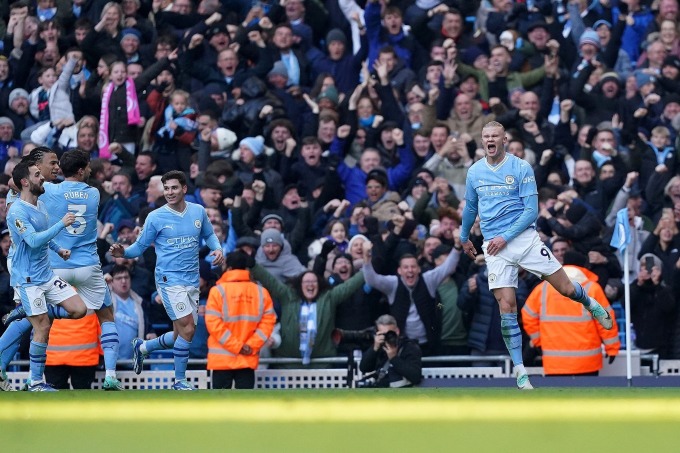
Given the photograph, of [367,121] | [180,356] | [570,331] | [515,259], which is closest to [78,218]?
[180,356]

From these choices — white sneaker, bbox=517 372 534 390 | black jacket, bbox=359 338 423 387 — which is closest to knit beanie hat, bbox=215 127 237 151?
black jacket, bbox=359 338 423 387

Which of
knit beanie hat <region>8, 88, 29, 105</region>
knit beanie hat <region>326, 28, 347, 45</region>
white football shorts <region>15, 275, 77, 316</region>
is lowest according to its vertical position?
white football shorts <region>15, 275, 77, 316</region>

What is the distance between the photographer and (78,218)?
1399 cm

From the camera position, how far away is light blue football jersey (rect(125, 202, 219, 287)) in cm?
1430

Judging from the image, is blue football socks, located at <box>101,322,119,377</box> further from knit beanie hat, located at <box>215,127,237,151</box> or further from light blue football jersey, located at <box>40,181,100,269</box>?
knit beanie hat, located at <box>215,127,237,151</box>

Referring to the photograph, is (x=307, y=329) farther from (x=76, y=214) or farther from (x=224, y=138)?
(x=224, y=138)

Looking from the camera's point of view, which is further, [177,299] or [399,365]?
[399,365]

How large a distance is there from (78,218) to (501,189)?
3.79m

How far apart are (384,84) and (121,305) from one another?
5.11m

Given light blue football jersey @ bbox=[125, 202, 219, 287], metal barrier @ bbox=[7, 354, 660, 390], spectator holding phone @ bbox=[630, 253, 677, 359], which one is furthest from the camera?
spectator holding phone @ bbox=[630, 253, 677, 359]

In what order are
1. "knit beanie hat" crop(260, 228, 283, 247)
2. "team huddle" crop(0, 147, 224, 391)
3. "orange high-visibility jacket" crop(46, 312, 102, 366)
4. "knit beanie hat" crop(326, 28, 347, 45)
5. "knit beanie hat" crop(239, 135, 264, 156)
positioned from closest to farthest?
"team huddle" crop(0, 147, 224, 391), "orange high-visibility jacket" crop(46, 312, 102, 366), "knit beanie hat" crop(260, 228, 283, 247), "knit beanie hat" crop(239, 135, 264, 156), "knit beanie hat" crop(326, 28, 347, 45)

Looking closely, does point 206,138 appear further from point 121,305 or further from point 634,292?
point 634,292

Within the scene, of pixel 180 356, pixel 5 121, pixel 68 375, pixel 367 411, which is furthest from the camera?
pixel 5 121

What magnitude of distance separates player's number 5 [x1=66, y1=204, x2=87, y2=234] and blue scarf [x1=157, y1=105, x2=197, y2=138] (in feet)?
20.2
